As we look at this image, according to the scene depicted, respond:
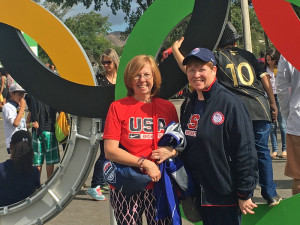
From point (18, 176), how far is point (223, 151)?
2442 mm

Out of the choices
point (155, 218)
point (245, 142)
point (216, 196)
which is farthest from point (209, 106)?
point (155, 218)

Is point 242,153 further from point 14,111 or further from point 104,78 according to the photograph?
point 14,111

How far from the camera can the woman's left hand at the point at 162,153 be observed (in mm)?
2629

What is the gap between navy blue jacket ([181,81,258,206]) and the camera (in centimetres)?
254

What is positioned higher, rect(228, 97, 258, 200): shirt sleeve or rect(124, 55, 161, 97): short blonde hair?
rect(124, 55, 161, 97): short blonde hair

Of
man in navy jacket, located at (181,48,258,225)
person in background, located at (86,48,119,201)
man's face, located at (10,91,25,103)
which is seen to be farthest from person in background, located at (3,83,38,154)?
man in navy jacket, located at (181,48,258,225)

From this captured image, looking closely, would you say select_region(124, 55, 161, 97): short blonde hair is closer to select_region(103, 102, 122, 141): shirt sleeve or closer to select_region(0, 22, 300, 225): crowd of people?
select_region(0, 22, 300, 225): crowd of people

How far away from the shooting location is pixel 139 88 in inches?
107

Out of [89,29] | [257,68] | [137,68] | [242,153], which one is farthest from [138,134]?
[89,29]

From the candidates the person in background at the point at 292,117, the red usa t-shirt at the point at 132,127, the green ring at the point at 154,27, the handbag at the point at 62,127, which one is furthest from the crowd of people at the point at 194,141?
the handbag at the point at 62,127

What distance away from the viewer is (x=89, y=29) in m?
56.3

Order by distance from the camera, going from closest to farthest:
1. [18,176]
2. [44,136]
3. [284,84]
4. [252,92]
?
[252,92], [284,84], [18,176], [44,136]

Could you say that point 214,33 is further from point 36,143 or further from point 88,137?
point 36,143

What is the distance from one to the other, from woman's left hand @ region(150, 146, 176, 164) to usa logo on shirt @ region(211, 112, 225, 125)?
12.7 inches
